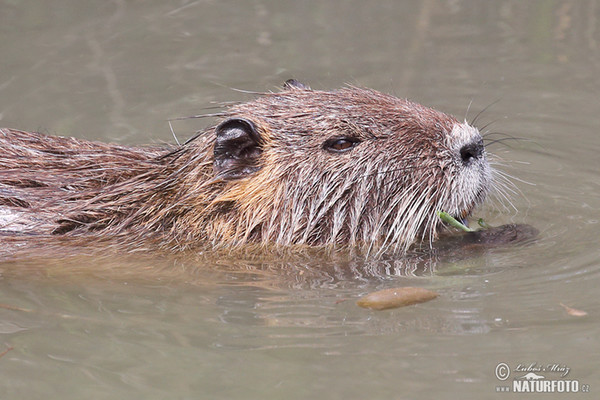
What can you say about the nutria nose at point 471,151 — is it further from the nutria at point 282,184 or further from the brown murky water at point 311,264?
the brown murky water at point 311,264

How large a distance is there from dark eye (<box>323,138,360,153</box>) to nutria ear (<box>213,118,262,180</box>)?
360mm

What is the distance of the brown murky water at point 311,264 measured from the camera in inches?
147

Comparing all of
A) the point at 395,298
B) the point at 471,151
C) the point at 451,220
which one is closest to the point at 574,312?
the point at 395,298

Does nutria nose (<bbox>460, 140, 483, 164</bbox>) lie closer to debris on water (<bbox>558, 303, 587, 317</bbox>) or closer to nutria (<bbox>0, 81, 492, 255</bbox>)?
nutria (<bbox>0, 81, 492, 255</bbox>)

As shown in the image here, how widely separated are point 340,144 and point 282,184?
0.37 meters

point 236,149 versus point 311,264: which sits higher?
point 236,149

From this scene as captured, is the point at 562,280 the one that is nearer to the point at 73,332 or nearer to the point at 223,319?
the point at 223,319

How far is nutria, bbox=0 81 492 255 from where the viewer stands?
16.3 ft

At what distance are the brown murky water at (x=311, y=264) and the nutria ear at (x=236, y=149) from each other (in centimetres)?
47

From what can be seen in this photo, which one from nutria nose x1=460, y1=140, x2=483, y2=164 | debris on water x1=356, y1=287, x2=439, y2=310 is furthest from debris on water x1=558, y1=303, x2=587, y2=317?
nutria nose x1=460, y1=140, x2=483, y2=164

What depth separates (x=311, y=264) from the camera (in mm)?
5039

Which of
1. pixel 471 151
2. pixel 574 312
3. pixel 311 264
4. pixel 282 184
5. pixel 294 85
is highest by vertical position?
pixel 294 85

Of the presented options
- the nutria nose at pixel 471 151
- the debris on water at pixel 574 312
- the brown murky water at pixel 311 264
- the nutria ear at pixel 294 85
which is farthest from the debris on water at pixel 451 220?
the nutria ear at pixel 294 85

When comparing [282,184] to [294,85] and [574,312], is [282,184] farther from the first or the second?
[574,312]
